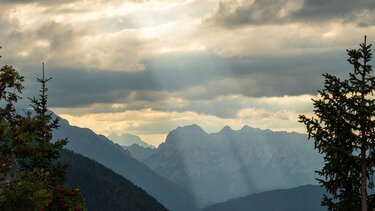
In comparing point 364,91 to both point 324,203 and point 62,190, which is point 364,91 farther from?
point 62,190

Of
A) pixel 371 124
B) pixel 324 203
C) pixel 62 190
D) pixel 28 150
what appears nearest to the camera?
pixel 28 150

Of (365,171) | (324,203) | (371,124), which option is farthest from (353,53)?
(324,203)

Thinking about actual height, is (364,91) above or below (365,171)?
above

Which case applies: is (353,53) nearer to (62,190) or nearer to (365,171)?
(365,171)

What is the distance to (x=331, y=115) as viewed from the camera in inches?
975

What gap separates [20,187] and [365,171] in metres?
14.2

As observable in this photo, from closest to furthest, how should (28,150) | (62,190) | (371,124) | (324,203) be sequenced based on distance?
(28,150) → (62,190) → (371,124) → (324,203)

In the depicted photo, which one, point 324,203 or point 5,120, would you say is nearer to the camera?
point 5,120

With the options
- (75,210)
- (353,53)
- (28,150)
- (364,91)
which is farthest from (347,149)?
(28,150)

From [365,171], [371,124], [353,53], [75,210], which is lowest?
[75,210]

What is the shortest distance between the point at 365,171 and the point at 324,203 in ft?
7.55

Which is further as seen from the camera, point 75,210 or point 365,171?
point 365,171

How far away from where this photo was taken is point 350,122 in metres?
24.5

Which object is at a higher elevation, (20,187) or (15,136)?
(15,136)
